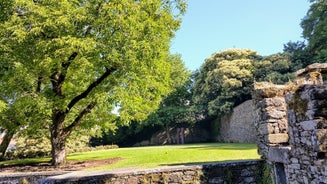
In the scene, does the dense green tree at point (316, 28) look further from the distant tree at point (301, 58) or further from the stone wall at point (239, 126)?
the stone wall at point (239, 126)

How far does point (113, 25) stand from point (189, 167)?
630 cm

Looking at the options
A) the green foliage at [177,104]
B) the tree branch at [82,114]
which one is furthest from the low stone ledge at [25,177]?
the green foliage at [177,104]

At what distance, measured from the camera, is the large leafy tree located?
1081 cm

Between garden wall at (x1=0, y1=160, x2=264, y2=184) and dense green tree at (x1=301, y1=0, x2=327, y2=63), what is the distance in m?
15.1

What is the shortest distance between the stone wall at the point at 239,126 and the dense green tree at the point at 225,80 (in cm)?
110

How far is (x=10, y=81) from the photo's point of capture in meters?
11.3

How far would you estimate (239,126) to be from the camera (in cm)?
2497

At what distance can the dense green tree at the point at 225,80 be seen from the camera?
86.0 ft

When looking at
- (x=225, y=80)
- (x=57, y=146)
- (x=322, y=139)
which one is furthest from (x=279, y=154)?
(x=225, y=80)

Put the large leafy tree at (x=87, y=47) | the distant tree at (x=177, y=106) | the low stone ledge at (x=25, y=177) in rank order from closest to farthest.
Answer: the low stone ledge at (x=25, y=177), the large leafy tree at (x=87, y=47), the distant tree at (x=177, y=106)

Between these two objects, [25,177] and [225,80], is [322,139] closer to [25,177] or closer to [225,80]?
[25,177]

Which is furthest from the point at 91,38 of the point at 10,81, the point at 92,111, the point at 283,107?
the point at 283,107

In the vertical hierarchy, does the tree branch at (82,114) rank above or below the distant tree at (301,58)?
below

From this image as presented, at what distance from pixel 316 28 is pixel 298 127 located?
1987 centimetres
